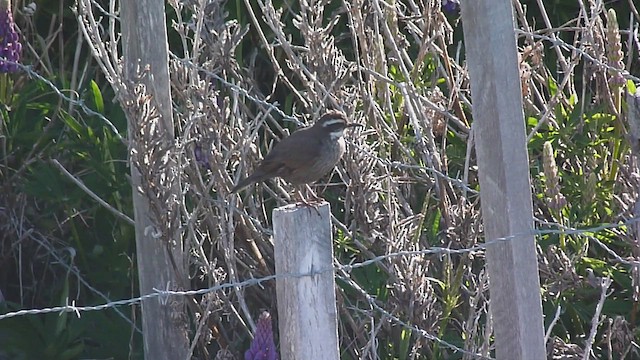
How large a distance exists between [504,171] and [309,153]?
127cm

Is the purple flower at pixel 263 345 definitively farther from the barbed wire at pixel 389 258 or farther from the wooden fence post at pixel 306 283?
the wooden fence post at pixel 306 283

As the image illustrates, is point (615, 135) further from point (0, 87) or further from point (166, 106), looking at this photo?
point (0, 87)

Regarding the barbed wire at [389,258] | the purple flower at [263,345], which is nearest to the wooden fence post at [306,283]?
the barbed wire at [389,258]

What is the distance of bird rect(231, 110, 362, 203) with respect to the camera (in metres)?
4.13

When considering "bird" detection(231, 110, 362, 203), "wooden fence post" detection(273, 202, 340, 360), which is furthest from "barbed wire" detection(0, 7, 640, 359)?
"bird" detection(231, 110, 362, 203)

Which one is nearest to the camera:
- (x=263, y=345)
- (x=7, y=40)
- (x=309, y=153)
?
(x=263, y=345)

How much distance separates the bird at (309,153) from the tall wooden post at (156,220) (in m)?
0.33

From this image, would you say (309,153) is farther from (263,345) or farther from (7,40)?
(7,40)

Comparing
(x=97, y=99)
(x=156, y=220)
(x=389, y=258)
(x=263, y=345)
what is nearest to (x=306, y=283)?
(x=263, y=345)

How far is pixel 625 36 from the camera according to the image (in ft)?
21.0

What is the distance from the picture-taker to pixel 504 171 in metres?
2.94

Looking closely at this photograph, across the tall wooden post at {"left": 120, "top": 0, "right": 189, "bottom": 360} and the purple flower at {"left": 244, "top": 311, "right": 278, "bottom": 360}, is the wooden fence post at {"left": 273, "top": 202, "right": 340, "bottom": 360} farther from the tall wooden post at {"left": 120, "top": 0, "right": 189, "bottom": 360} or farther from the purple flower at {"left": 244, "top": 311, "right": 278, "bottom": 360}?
the tall wooden post at {"left": 120, "top": 0, "right": 189, "bottom": 360}

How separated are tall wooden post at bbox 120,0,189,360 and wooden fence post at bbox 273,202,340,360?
1183 millimetres

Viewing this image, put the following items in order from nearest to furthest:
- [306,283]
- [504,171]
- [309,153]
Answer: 1. [306,283]
2. [504,171]
3. [309,153]
